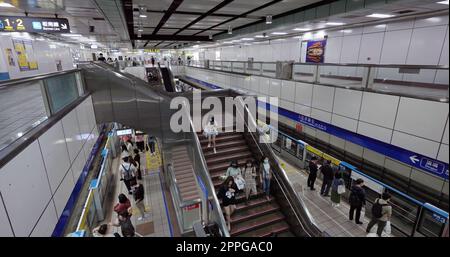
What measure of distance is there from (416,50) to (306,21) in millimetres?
4184

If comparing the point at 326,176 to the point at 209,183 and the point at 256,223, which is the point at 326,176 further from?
the point at 209,183

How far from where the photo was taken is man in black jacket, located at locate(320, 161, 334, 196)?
304 inches

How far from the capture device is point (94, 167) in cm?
756

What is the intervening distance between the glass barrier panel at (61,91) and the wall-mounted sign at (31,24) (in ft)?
10.6

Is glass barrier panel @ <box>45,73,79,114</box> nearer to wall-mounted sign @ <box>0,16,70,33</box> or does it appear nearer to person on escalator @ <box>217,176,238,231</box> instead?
wall-mounted sign @ <box>0,16,70,33</box>

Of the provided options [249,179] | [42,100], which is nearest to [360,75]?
[249,179]

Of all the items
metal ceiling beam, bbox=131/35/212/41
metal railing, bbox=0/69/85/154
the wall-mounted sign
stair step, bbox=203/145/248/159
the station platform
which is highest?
metal ceiling beam, bbox=131/35/212/41

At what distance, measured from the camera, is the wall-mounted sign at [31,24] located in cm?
730

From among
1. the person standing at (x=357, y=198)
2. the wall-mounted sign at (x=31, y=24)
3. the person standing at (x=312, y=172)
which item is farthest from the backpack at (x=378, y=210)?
the wall-mounted sign at (x=31, y=24)

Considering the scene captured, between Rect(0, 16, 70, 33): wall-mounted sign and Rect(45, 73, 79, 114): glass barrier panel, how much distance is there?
3.22m

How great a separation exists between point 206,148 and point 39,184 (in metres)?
5.34

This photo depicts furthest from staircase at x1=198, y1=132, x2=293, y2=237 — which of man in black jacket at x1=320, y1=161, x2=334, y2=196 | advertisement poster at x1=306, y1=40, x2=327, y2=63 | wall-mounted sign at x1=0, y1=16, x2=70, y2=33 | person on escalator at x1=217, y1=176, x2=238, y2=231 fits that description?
advertisement poster at x1=306, y1=40, x2=327, y2=63

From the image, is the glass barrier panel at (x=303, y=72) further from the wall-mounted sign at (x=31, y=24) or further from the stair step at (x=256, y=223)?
the wall-mounted sign at (x=31, y=24)
